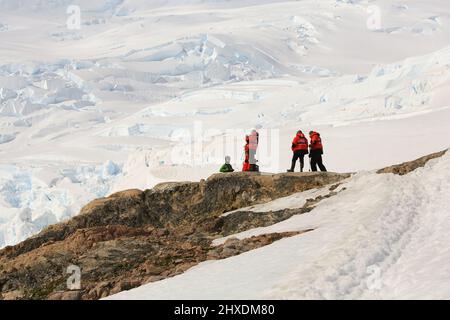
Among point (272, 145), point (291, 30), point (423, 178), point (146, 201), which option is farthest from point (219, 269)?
point (291, 30)

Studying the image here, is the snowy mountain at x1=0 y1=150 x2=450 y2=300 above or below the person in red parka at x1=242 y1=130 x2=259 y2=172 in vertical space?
below

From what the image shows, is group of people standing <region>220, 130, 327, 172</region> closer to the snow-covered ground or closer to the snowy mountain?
the snowy mountain

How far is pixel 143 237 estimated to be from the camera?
11.2 metres

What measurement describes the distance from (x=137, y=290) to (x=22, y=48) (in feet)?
523

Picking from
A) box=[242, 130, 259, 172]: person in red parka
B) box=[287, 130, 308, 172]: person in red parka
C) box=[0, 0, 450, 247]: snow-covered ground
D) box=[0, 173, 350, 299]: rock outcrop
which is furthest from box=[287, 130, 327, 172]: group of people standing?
box=[0, 0, 450, 247]: snow-covered ground

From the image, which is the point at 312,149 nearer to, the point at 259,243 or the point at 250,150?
the point at 250,150

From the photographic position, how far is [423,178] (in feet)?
37.2

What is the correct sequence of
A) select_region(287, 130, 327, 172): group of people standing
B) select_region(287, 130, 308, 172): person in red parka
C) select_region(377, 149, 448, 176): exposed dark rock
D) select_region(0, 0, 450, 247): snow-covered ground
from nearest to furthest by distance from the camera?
1. select_region(377, 149, 448, 176): exposed dark rock
2. select_region(287, 130, 327, 172): group of people standing
3. select_region(287, 130, 308, 172): person in red parka
4. select_region(0, 0, 450, 247): snow-covered ground

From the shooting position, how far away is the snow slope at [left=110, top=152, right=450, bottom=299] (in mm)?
6547

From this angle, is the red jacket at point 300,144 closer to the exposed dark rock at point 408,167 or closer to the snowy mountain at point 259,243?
the snowy mountain at point 259,243

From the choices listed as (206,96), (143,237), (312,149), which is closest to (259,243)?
(143,237)

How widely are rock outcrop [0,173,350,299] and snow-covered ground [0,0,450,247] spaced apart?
14.6 m

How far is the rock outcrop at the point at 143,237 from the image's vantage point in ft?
30.5
